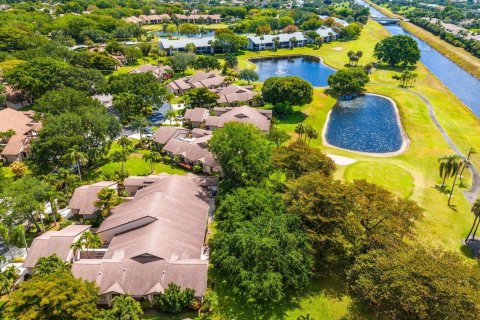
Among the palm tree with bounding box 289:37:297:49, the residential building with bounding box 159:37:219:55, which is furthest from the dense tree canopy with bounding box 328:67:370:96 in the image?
the palm tree with bounding box 289:37:297:49

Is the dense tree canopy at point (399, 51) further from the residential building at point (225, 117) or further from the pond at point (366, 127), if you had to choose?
the residential building at point (225, 117)

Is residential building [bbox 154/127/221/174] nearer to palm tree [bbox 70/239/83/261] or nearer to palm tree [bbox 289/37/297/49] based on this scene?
palm tree [bbox 70/239/83/261]

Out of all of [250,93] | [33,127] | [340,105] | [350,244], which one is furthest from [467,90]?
[33,127]

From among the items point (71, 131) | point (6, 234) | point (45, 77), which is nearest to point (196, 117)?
point (71, 131)

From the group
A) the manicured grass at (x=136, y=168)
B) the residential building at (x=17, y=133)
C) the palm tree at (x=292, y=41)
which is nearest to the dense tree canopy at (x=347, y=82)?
the manicured grass at (x=136, y=168)

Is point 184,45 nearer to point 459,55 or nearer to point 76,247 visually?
point 459,55

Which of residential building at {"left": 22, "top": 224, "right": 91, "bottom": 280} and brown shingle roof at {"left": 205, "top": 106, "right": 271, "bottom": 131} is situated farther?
brown shingle roof at {"left": 205, "top": 106, "right": 271, "bottom": 131}

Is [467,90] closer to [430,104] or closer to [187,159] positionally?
[430,104]
